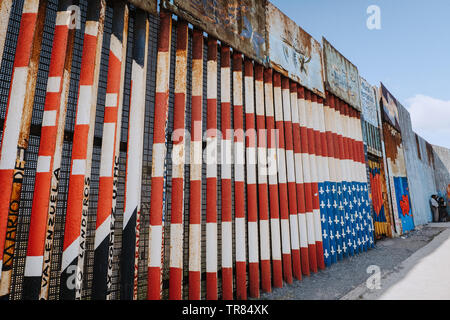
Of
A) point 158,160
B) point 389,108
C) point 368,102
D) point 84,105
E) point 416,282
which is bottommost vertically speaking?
point 416,282

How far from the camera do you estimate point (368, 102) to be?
21.5 feet

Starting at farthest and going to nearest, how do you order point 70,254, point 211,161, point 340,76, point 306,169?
point 340,76
point 306,169
point 211,161
point 70,254

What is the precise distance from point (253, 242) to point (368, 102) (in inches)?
213

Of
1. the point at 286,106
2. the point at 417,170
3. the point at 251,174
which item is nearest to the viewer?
the point at 251,174

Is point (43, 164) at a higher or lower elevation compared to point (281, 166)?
lower

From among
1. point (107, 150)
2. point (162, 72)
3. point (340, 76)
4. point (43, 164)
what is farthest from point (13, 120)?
point (340, 76)

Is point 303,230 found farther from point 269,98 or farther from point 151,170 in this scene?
point 151,170

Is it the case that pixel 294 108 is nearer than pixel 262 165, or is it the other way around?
pixel 262 165

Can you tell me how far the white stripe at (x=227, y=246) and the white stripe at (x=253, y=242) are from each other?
1.08 ft

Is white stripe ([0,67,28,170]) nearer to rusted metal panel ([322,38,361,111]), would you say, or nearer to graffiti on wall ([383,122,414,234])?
rusted metal panel ([322,38,361,111])

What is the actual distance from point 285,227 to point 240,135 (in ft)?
4.56

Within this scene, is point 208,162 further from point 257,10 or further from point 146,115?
point 257,10

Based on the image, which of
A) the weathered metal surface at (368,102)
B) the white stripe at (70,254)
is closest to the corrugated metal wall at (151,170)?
the white stripe at (70,254)

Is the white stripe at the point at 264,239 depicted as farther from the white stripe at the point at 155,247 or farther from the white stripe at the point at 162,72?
the white stripe at the point at 162,72
